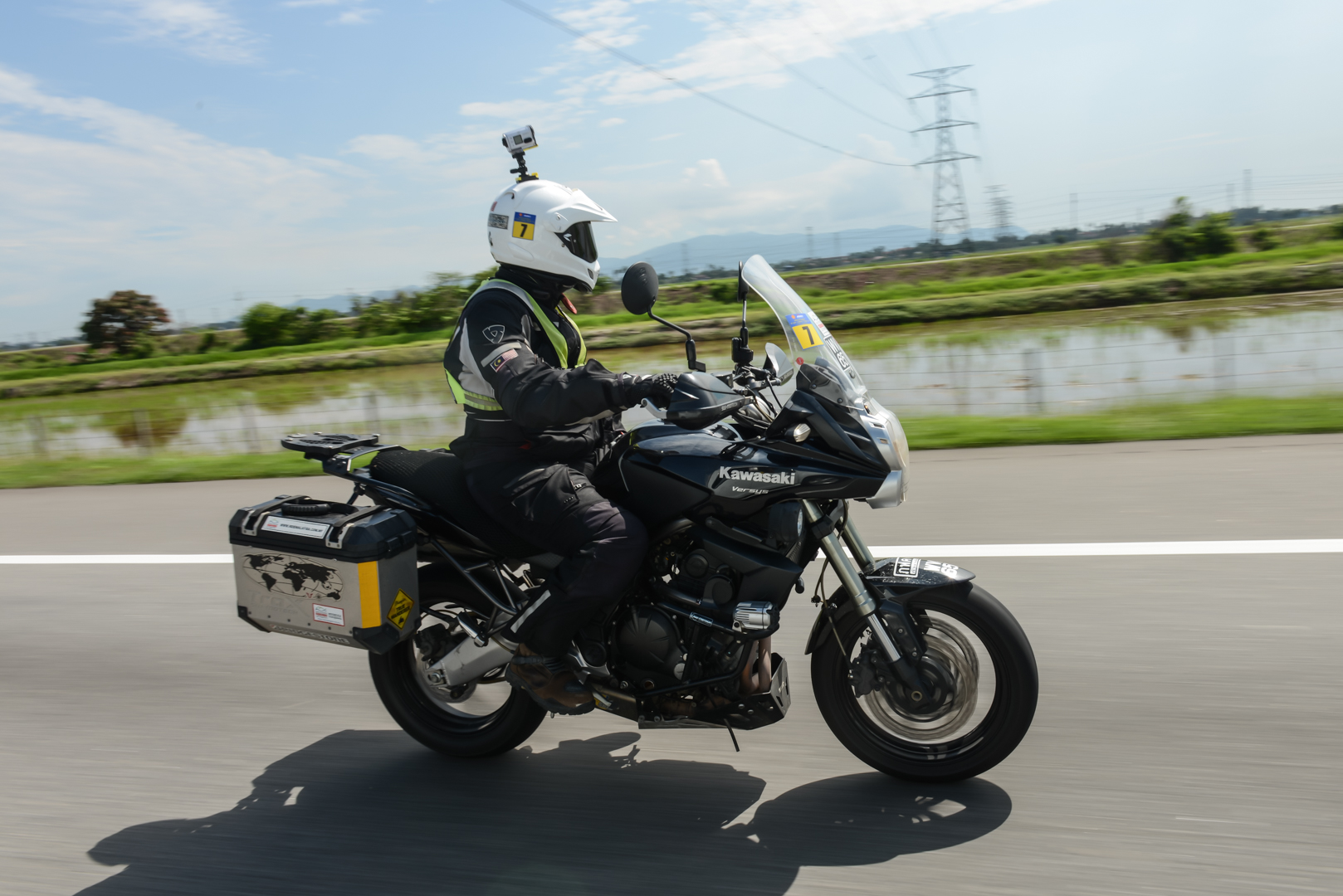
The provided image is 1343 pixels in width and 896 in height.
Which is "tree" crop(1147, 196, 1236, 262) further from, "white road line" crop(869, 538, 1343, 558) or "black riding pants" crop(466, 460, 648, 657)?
"black riding pants" crop(466, 460, 648, 657)

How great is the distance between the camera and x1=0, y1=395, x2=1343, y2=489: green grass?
803 cm

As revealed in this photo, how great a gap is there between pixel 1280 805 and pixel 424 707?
9.05 ft

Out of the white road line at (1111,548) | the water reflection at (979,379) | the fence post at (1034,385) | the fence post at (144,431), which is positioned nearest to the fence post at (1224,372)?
the water reflection at (979,379)

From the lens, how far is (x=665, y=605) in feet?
10.6

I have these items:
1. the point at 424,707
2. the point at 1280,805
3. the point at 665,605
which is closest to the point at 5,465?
the point at 424,707

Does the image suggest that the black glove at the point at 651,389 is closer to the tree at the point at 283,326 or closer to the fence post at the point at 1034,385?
the fence post at the point at 1034,385

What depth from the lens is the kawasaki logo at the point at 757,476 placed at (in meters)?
3.02

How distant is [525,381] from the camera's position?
122 inches

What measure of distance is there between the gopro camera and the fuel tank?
1.13m

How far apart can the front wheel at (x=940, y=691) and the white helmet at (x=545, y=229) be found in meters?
1.43

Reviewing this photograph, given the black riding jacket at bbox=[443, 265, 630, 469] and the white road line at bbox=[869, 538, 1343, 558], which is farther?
the white road line at bbox=[869, 538, 1343, 558]

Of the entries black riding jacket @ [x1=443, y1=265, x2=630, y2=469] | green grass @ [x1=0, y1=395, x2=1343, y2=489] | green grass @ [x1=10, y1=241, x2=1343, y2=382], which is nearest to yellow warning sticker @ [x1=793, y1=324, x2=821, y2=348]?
black riding jacket @ [x1=443, y1=265, x2=630, y2=469]

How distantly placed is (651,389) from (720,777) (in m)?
1.32

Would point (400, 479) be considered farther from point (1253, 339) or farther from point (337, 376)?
point (337, 376)
